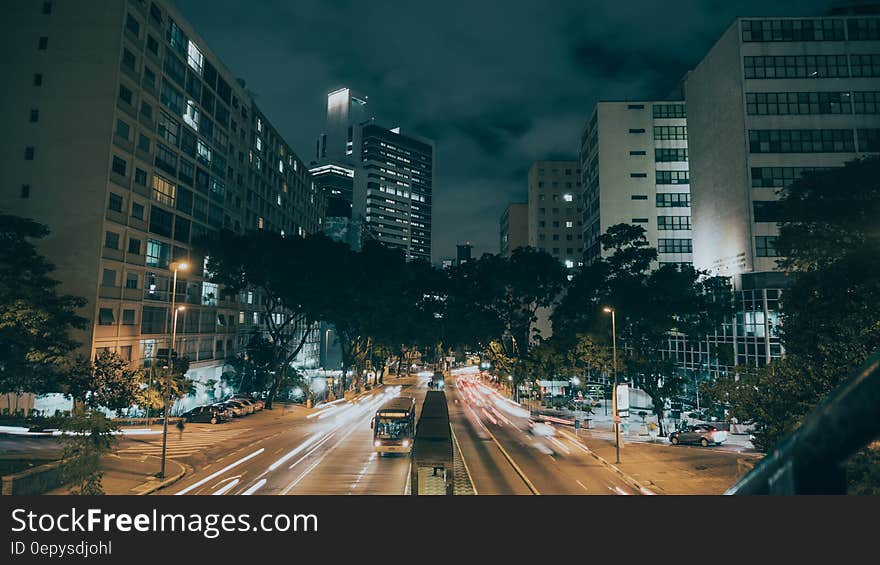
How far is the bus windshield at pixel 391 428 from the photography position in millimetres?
27922

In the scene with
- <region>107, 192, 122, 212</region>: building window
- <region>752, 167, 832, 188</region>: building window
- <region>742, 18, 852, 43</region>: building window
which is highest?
<region>742, 18, 852, 43</region>: building window

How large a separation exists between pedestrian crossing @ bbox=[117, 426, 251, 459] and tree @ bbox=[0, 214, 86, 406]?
7.41 m

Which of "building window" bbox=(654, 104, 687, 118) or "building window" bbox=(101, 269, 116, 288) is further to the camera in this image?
"building window" bbox=(654, 104, 687, 118)

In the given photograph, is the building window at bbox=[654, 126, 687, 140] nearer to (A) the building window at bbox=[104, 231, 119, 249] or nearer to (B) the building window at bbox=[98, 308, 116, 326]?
(A) the building window at bbox=[104, 231, 119, 249]

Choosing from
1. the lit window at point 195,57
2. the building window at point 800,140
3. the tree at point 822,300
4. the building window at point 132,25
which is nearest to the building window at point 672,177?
the building window at point 800,140

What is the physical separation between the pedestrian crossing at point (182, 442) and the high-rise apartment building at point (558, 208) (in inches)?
3851

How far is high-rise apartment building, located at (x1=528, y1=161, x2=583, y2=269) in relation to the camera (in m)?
122

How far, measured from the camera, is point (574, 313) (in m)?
44.7

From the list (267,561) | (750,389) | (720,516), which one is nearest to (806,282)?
(750,389)

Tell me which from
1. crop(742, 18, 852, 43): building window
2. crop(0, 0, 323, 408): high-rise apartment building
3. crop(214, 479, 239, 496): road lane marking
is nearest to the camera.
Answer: crop(214, 479, 239, 496): road lane marking

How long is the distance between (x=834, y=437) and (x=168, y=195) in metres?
55.4

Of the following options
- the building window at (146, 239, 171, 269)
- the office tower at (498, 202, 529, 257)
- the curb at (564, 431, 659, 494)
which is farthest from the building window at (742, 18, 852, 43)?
the office tower at (498, 202, 529, 257)

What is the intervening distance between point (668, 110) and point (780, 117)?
1273 inches

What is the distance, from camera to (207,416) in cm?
4022
